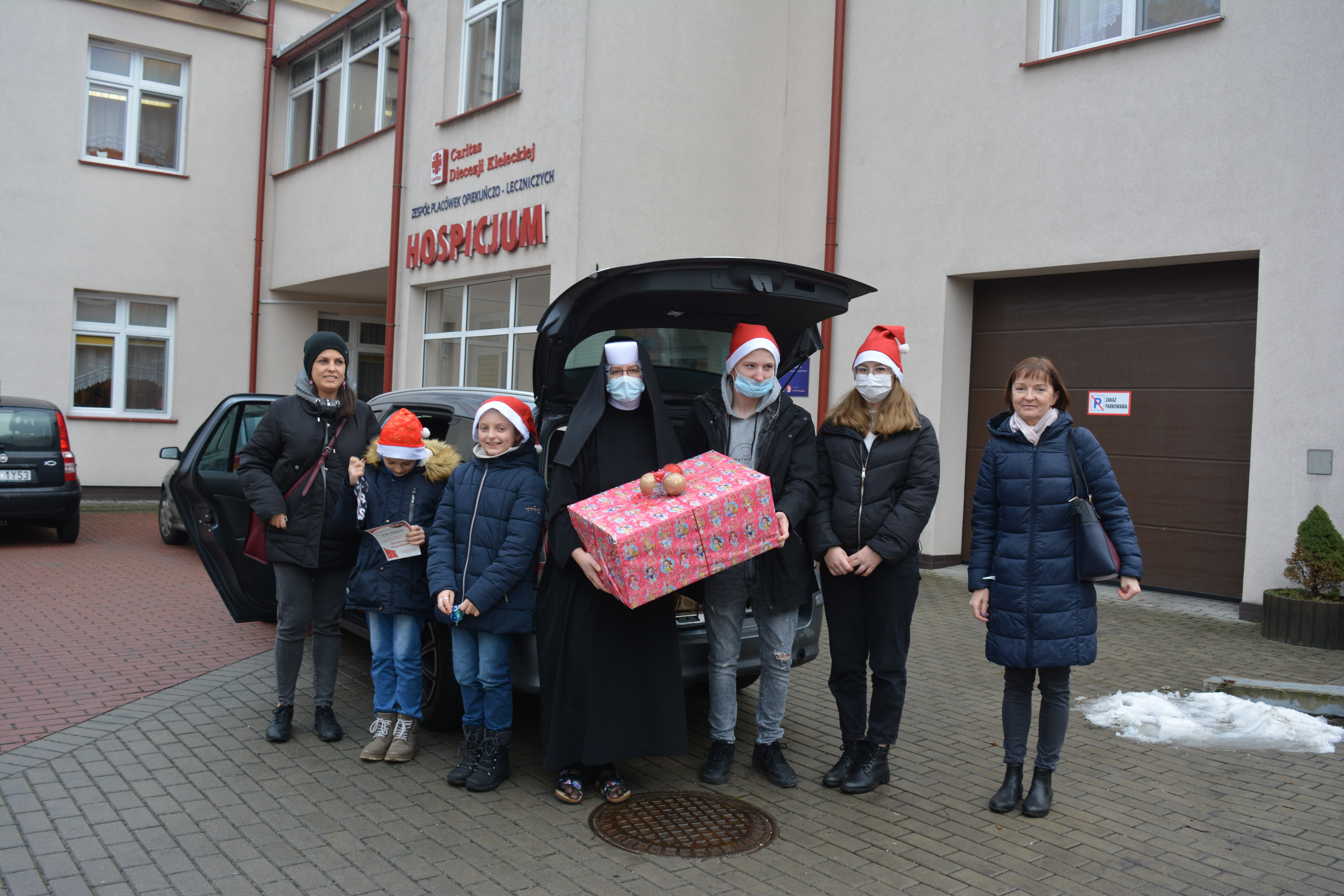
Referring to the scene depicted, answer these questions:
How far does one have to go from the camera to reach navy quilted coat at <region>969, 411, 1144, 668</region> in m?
4.21

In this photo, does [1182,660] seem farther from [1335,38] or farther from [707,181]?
[707,181]

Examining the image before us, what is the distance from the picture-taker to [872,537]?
4363 millimetres

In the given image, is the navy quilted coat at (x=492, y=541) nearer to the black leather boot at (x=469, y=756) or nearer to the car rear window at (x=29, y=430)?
the black leather boot at (x=469, y=756)

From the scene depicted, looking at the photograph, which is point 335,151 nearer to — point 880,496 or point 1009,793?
point 880,496

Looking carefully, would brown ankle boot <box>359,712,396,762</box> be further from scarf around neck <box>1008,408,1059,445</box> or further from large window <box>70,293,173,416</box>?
large window <box>70,293,173,416</box>

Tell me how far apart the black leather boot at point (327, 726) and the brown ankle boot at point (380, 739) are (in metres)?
0.19

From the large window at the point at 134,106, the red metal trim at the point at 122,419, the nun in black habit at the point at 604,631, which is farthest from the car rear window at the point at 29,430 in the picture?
the nun in black habit at the point at 604,631

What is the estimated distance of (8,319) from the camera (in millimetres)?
15672

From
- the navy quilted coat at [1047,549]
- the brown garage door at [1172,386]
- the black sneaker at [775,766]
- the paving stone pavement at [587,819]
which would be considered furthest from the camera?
the brown garage door at [1172,386]

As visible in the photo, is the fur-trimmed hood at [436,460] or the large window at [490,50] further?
the large window at [490,50]

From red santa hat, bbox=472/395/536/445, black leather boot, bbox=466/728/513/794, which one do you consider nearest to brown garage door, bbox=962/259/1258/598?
red santa hat, bbox=472/395/536/445

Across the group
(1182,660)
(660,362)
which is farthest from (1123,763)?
(660,362)

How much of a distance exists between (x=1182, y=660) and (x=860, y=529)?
3.93m

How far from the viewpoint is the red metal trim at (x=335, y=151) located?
48.4ft
